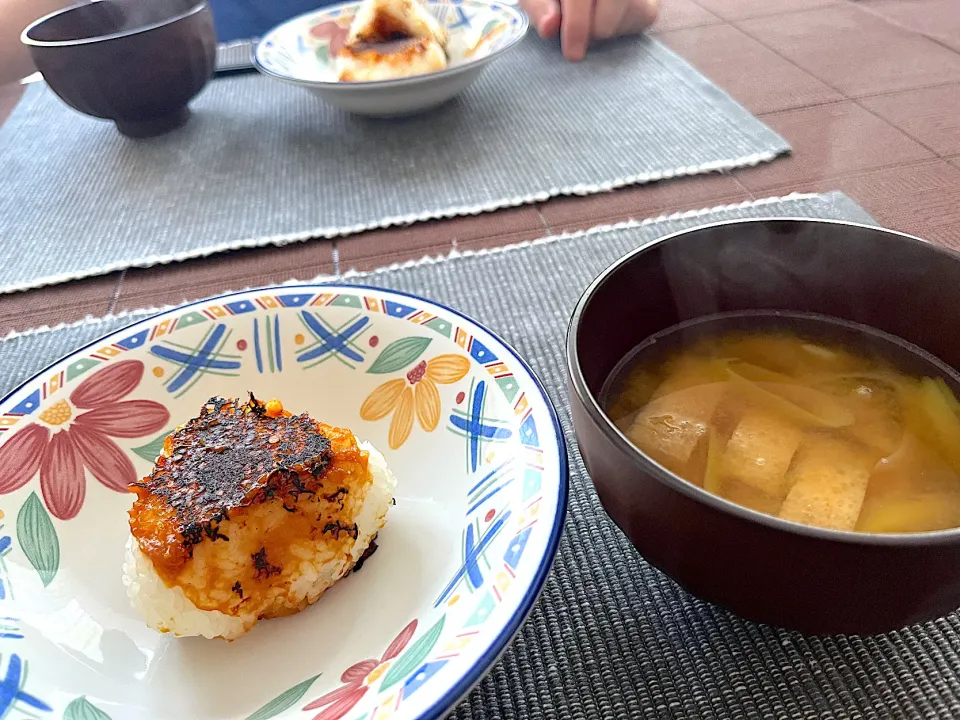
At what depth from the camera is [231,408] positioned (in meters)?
0.56

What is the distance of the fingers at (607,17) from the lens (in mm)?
1485

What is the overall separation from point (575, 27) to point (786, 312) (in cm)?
108

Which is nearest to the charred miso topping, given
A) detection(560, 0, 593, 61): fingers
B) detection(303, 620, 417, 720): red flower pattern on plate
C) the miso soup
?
detection(303, 620, 417, 720): red flower pattern on plate

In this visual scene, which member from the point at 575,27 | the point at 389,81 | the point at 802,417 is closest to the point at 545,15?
the point at 575,27

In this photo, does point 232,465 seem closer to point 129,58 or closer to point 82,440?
point 82,440

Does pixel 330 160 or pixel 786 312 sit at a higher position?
pixel 786 312

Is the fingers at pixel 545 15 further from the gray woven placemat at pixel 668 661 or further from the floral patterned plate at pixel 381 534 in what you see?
the gray woven placemat at pixel 668 661

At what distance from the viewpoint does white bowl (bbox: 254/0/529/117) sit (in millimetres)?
1160

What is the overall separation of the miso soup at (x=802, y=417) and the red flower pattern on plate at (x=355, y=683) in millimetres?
197

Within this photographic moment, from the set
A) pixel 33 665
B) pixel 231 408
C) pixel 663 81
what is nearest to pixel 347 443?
pixel 231 408

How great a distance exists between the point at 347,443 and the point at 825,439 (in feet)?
1.08

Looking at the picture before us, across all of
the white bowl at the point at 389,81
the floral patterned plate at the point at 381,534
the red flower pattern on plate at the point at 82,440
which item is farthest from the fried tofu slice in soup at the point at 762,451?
the white bowl at the point at 389,81

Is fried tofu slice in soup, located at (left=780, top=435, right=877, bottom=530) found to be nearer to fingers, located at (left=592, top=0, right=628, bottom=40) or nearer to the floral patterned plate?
the floral patterned plate

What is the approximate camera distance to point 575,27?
58.1 inches
